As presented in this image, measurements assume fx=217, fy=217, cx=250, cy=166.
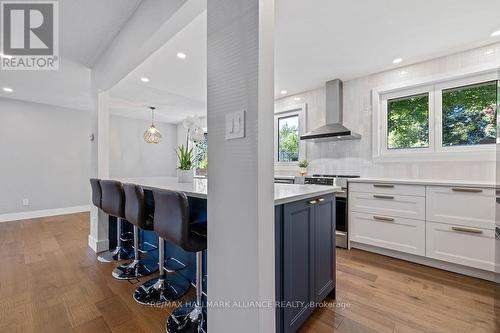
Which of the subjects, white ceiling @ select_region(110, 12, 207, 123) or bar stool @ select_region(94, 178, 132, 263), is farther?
white ceiling @ select_region(110, 12, 207, 123)

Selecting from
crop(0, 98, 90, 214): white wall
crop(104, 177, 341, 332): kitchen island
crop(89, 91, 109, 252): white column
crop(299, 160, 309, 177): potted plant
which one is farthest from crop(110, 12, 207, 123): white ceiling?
crop(299, 160, 309, 177): potted plant

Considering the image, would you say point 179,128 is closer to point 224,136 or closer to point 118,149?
point 118,149

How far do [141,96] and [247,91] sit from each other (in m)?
4.18

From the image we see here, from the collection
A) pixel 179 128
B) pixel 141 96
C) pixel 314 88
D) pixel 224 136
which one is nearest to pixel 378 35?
pixel 314 88

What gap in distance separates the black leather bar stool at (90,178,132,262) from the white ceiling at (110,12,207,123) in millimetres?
1660

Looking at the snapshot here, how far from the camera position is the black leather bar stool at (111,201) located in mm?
2021

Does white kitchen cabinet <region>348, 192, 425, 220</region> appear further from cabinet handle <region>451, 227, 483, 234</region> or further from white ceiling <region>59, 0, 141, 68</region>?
white ceiling <region>59, 0, 141, 68</region>

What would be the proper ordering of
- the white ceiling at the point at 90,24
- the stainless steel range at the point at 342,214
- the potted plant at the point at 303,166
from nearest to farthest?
the white ceiling at the point at 90,24, the stainless steel range at the point at 342,214, the potted plant at the point at 303,166

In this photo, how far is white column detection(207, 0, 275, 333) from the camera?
0.93 meters

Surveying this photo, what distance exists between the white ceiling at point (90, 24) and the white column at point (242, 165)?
139 centimetres

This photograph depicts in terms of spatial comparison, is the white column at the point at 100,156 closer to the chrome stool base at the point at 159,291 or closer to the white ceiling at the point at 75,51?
the white ceiling at the point at 75,51

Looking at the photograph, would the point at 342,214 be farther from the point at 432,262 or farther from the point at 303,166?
the point at 303,166

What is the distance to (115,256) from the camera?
8.35 feet

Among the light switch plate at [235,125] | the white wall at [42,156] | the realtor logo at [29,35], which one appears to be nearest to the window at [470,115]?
the light switch plate at [235,125]
